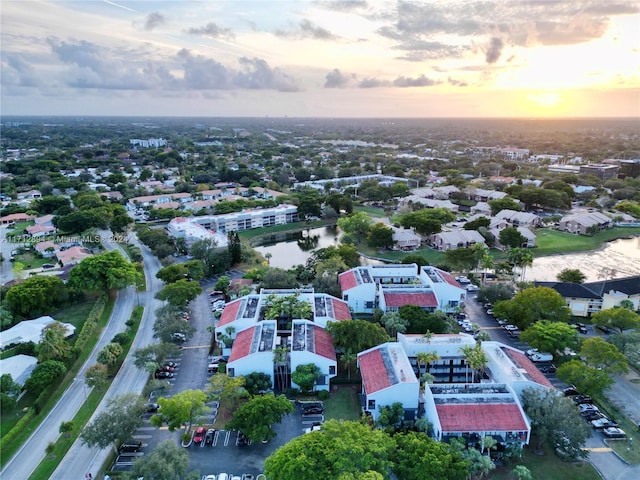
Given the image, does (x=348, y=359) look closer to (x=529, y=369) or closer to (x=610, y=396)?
(x=529, y=369)

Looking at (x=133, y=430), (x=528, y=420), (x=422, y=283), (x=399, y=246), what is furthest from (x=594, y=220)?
(x=133, y=430)

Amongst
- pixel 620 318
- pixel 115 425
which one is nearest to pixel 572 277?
pixel 620 318

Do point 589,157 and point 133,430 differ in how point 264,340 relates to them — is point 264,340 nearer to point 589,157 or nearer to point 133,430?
point 133,430

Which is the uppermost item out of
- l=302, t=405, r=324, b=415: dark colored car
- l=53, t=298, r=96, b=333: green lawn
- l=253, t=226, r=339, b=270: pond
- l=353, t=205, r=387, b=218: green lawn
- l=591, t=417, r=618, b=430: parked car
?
l=591, t=417, r=618, b=430: parked car

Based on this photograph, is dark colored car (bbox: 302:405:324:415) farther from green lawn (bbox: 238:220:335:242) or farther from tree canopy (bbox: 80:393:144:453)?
green lawn (bbox: 238:220:335:242)

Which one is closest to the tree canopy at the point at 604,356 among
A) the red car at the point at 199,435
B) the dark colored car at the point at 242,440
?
the dark colored car at the point at 242,440

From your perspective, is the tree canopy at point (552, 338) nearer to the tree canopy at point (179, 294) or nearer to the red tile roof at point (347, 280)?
the red tile roof at point (347, 280)

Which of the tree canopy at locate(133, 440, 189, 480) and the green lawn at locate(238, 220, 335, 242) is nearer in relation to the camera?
the tree canopy at locate(133, 440, 189, 480)

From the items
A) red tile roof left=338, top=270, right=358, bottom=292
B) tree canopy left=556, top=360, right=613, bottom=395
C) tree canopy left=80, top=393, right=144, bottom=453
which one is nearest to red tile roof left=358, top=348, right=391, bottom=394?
red tile roof left=338, top=270, right=358, bottom=292
